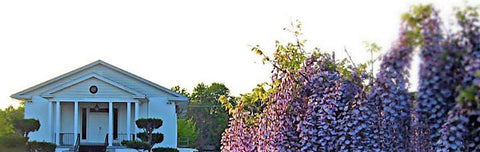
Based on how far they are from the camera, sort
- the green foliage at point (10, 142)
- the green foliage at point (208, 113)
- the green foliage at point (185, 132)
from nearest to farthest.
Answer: the green foliage at point (10, 142), the green foliage at point (185, 132), the green foliage at point (208, 113)

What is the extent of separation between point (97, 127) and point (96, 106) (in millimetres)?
722

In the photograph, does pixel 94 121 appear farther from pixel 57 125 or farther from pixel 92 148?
pixel 57 125

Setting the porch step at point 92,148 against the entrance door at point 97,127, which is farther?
the entrance door at point 97,127

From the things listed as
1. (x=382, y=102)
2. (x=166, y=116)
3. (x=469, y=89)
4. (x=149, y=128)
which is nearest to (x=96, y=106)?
(x=166, y=116)

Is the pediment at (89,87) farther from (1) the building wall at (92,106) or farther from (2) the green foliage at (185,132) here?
(2) the green foliage at (185,132)

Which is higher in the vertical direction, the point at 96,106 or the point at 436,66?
the point at 96,106

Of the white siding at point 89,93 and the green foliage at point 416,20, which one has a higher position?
the white siding at point 89,93

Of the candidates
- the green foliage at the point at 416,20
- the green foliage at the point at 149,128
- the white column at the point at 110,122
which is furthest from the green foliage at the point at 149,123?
the green foliage at the point at 416,20

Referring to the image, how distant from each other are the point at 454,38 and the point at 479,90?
0.46 m

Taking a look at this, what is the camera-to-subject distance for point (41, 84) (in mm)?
25516

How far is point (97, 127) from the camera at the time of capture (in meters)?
25.9

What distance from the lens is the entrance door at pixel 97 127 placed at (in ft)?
85.0

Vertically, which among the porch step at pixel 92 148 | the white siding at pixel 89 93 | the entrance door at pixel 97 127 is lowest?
the porch step at pixel 92 148

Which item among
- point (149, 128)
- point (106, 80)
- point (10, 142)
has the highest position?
point (106, 80)
